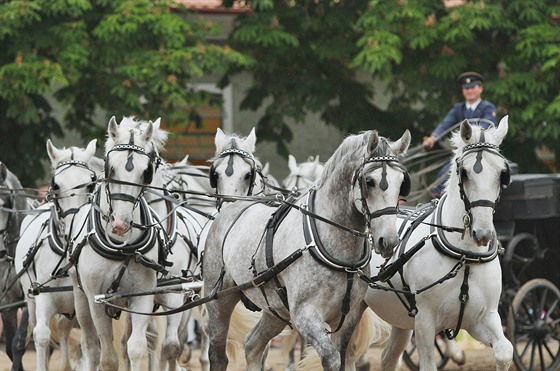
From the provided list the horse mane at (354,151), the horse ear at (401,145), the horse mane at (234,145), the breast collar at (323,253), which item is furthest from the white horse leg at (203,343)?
the horse ear at (401,145)

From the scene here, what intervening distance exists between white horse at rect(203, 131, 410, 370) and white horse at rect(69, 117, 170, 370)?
67cm

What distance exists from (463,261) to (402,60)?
8.20 metres

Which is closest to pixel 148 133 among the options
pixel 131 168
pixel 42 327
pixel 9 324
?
pixel 131 168

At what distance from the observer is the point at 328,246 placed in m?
7.57

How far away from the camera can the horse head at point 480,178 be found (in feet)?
25.3

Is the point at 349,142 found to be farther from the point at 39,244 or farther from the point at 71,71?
the point at 71,71

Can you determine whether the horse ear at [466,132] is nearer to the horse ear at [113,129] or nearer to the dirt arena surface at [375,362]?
the horse ear at [113,129]

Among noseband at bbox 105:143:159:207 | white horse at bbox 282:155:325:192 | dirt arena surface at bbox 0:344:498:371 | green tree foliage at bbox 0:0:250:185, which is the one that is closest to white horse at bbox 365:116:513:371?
noseband at bbox 105:143:159:207

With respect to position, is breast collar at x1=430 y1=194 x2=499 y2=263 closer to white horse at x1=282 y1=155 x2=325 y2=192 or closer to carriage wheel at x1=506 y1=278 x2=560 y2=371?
carriage wheel at x1=506 y1=278 x2=560 y2=371

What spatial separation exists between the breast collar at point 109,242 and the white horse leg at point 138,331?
1.13ft

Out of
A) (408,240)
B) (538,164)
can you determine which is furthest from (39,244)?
(538,164)

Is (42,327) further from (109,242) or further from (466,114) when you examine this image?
(466,114)

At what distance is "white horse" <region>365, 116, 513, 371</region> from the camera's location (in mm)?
7777

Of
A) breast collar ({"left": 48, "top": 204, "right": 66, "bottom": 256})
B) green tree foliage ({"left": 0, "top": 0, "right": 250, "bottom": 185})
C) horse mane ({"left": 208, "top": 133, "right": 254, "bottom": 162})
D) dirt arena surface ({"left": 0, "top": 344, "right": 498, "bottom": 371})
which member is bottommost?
dirt arena surface ({"left": 0, "top": 344, "right": 498, "bottom": 371})
